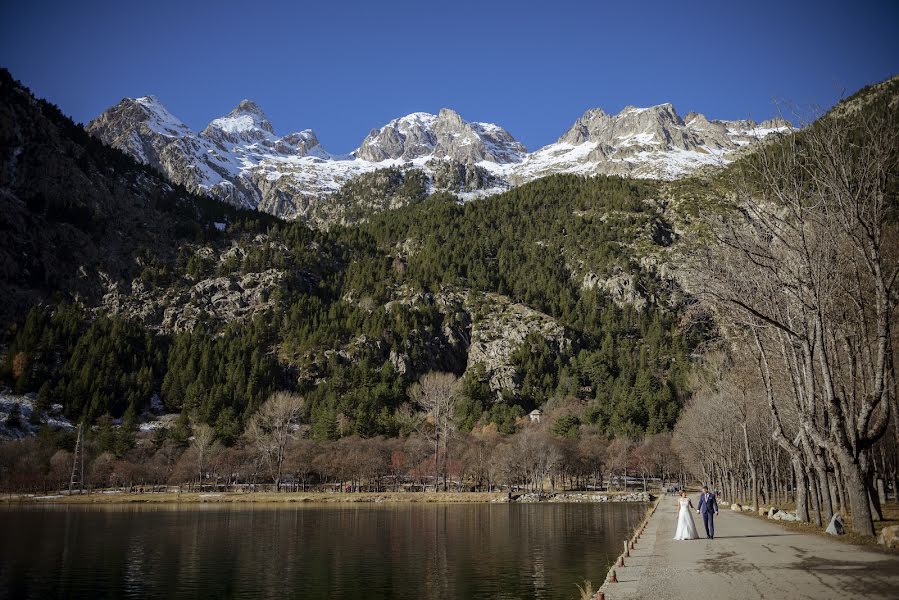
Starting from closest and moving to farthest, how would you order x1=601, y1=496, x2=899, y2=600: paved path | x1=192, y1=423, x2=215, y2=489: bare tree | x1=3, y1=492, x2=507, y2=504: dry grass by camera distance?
x1=601, y1=496, x2=899, y2=600: paved path
x1=3, y1=492, x2=507, y2=504: dry grass
x1=192, y1=423, x2=215, y2=489: bare tree

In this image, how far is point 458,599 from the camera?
2566cm

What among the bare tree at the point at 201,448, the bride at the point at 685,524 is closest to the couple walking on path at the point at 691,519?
the bride at the point at 685,524

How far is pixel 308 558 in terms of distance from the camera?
124 ft

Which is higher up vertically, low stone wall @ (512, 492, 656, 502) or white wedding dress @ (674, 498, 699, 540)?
white wedding dress @ (674, 498, 699, 540)

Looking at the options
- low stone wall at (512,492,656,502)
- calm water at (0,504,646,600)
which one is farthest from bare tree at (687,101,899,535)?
low stone wall at (512,492,656,502)

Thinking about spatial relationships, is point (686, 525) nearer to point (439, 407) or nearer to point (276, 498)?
point (276, 498)

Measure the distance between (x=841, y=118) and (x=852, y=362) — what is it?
9.67m

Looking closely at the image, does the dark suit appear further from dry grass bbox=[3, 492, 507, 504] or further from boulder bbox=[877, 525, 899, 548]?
dry grass bbox=[3, 492, 507, 504]

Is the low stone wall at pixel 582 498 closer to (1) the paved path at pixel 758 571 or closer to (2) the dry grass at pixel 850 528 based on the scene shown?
(2) the dry grass at pixel 850 528

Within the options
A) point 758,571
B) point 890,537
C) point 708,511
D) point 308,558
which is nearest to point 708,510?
point 708,511

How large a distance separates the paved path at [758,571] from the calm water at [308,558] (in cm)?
449

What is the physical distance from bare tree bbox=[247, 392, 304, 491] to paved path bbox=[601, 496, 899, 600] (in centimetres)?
10427

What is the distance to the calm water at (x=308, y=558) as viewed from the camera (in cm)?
2844

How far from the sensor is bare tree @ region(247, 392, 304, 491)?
127938mm
